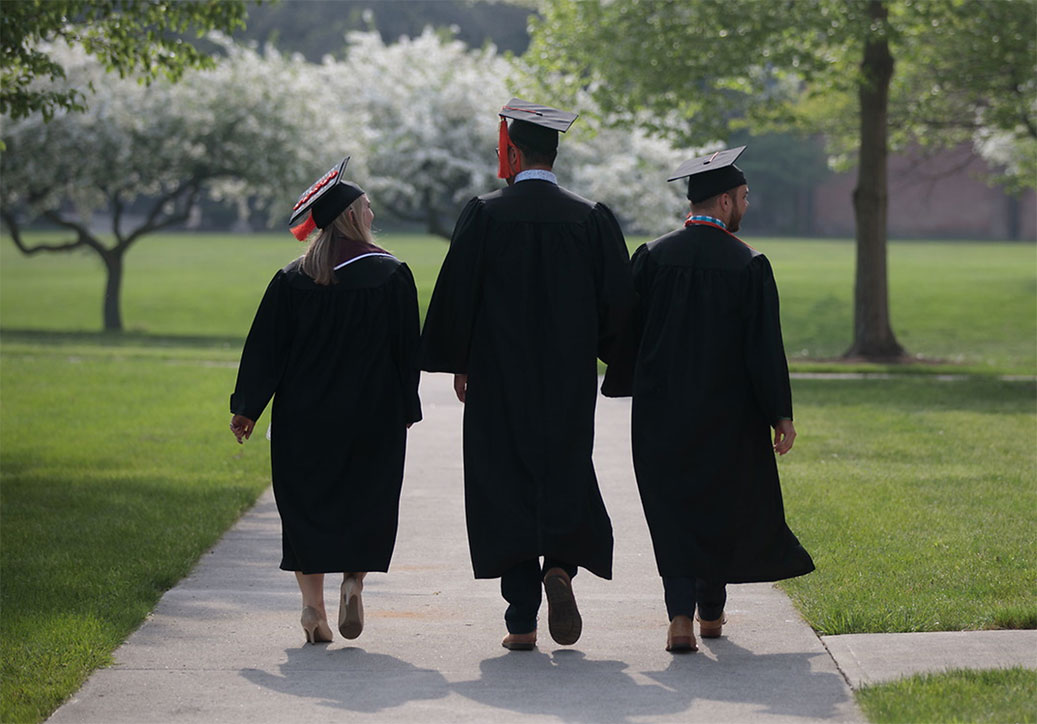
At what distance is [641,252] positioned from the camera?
5660mm

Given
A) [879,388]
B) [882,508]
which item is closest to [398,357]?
[882,508]

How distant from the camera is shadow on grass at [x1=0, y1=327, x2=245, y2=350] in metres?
24.5

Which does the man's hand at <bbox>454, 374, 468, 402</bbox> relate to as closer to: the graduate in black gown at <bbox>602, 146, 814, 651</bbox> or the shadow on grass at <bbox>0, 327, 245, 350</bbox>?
the graduate in black gown at <bbox>602, 146, 814, 651</bbox>

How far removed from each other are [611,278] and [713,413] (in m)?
0.64

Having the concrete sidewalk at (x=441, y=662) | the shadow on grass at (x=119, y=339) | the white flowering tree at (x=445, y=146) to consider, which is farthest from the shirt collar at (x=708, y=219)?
the white flowering tree at (x=445, y=146)

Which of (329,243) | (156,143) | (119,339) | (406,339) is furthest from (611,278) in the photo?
(156,143)

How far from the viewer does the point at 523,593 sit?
212 inches

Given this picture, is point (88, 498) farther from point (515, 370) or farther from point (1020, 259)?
point (1020, 259)

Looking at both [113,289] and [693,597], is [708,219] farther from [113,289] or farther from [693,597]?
[113,289]

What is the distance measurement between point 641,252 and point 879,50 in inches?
565

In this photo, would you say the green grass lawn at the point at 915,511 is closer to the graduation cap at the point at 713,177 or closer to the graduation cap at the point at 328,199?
the graduation cap at the point at 713,177

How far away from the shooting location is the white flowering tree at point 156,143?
91.6 ft

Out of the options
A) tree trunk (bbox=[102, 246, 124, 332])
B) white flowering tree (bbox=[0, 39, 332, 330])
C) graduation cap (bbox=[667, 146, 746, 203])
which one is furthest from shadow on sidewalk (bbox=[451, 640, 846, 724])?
tree trunk (bbox=[102, 246, 124, 332])

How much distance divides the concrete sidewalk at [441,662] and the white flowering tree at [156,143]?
73.3ft
